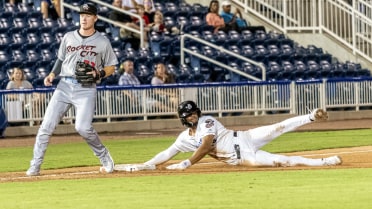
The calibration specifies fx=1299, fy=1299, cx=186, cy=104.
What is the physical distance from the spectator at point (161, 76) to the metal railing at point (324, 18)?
6.24m

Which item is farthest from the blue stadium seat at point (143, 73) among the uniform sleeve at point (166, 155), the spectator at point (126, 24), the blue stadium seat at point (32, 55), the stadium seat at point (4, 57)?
the uniform sleeve at point (166, 155)

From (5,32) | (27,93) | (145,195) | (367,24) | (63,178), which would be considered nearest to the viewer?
(145,195)

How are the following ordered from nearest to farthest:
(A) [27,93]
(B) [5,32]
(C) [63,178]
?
(C) [63,178] < (A) [27,93] < (B) [5,32]

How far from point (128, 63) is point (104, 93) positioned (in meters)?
0.84

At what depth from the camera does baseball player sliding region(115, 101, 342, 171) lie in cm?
1698

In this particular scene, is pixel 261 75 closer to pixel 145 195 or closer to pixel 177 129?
pixel 177 129

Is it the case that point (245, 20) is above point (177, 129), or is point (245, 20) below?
above

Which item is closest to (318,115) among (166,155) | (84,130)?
(166,155)

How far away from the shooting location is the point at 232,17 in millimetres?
33625

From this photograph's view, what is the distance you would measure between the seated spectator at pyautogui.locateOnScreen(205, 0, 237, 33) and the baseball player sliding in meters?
15.7

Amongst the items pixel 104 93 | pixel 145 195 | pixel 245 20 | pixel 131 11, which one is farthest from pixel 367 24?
pixel 145 195

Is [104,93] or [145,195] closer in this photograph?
[145,195]

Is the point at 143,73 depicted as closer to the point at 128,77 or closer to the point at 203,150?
the point at 128,77

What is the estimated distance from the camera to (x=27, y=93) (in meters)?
27.2
